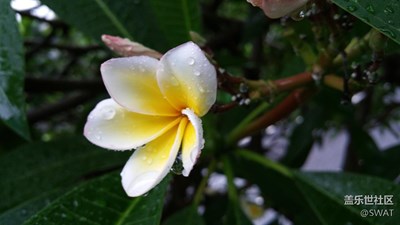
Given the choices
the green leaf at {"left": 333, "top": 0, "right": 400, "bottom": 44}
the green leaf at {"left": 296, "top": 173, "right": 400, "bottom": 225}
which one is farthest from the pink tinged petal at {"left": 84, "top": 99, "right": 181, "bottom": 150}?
the green leaf at {"left": 296, "top": 173, "right": 400, "bottom": 225}

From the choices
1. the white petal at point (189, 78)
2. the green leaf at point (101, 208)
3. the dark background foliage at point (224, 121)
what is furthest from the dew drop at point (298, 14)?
the green leaf at point (101, 208)

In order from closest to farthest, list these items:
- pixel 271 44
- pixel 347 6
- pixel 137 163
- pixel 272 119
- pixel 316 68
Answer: pixel 347 6 → pixel 137 163 → pixel 316 68 → pixel 272 119 → pixel 271 44

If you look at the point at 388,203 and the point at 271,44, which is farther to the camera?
the point at 271,44

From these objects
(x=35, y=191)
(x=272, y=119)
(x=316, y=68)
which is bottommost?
(x=35, y=191)

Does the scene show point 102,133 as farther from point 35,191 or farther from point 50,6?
point 35,191

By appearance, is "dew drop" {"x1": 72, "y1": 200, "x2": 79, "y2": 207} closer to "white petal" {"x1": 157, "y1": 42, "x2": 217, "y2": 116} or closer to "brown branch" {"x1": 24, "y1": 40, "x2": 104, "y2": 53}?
"white petal" {"x1": 157, "y1": 42, "x2": 217, "y2": 116}

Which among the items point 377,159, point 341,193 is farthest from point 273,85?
point 377,159

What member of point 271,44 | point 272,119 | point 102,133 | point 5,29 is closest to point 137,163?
point 102,133

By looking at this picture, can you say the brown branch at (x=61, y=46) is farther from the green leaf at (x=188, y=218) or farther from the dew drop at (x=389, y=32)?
the dew drop at (x=389, y=32)
